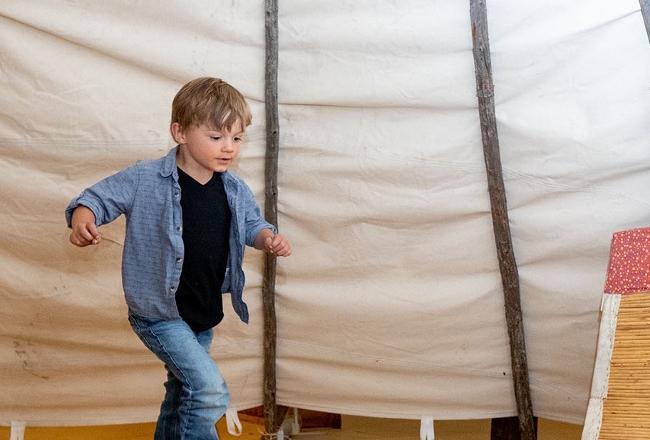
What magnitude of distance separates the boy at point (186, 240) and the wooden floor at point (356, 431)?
151cm

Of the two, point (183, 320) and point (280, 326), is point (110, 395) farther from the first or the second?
point (183, 320)

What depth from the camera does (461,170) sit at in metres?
3.20

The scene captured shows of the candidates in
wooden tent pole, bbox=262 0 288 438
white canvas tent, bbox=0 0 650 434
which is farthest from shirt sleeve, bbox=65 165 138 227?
wooden tent pole, bbox=262 0 288 438

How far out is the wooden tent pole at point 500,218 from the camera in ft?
10.1

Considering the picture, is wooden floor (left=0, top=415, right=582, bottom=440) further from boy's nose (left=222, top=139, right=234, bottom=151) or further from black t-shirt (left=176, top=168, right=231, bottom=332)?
boy's nose (left=222, top=139, right=234, bottom=151)

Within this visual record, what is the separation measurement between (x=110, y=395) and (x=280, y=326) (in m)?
0.72

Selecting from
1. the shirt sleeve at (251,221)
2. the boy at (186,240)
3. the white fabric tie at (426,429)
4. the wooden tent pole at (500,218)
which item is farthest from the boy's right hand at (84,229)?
the white fabric tie at (426,429)

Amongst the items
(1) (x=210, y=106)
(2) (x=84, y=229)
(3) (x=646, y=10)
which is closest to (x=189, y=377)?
(2) (x=84, y=229)

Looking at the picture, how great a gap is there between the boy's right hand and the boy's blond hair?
38cm

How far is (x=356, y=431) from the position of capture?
13.8ft

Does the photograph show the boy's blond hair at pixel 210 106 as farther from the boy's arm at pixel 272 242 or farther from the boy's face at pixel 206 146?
the boy's arm at pixel 272 242

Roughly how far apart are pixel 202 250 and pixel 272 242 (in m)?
0.20

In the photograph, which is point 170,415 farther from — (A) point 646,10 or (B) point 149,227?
(A) point 646,10

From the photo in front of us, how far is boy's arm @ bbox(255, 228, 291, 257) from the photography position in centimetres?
242
